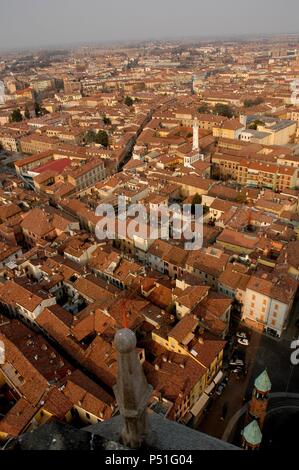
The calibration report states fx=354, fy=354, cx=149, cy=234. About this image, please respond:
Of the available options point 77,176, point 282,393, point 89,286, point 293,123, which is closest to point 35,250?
point 89,286

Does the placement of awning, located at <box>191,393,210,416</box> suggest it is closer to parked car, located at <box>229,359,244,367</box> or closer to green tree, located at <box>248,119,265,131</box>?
parked car, located at <box>229,359,244,367</box>

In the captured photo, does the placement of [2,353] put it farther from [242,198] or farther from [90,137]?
[90,137]

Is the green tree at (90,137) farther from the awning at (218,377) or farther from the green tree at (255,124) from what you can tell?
the awning at (218,377)

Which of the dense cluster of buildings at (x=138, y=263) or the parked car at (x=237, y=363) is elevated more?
the dense cluster of buildings at (x=138, y=263)

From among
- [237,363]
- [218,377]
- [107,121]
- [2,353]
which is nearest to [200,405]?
[218,377]

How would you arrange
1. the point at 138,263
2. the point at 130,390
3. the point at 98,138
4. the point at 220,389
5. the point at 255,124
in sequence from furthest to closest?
the point at 255,124 < the point at 98,138 < the point at 138,263 < the point at 220,389 < the point at 130,390

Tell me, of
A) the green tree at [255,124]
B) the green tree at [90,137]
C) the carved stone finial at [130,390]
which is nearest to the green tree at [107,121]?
the green tree at [90,137]
